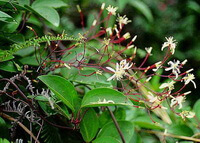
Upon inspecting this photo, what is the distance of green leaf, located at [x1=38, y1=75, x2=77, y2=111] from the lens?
0.37 meters

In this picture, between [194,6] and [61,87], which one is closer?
[61,87]

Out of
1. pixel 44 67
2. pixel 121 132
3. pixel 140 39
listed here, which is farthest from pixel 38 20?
pixel 140 39

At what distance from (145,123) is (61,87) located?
0.21 meters

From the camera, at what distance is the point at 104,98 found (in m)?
0.38

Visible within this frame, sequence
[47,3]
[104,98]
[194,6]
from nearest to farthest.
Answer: [104,98]
[47,3]
[194,6]

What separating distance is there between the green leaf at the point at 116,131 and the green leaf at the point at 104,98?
0.08m

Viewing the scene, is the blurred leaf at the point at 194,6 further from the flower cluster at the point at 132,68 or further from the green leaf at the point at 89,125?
the green leaf at the point at 89,125

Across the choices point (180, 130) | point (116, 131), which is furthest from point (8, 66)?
point (180, 130)

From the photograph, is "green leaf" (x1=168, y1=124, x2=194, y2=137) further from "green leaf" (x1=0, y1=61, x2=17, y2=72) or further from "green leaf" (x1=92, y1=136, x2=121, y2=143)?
"green leaf" (x1=0, y1=61, x2=17, y2=72)

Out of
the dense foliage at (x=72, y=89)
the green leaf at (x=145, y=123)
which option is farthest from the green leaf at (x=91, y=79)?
the green leaf at (x=145, y=123)

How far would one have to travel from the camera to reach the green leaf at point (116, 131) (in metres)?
0.44

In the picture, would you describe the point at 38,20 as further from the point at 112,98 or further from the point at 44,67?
the point at 112,98

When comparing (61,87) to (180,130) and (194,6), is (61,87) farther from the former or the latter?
(194,6)

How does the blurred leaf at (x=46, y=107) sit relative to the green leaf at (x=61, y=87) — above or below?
below
